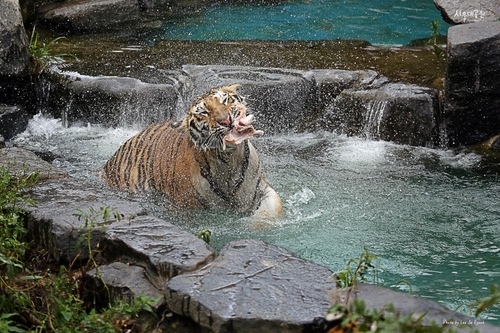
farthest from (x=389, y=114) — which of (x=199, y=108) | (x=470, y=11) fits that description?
(x=199, y=108)

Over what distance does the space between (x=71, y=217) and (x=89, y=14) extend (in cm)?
640

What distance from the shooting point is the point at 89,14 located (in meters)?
9.60

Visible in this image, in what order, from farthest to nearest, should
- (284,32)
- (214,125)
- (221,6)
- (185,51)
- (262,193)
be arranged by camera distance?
(221,6), (284,32), (185,51), (262,193), (214,125)

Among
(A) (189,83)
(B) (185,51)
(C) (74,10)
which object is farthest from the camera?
(C) (74,10)

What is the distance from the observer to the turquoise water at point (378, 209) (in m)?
4.28

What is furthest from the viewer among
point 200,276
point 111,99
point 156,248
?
point 111,99

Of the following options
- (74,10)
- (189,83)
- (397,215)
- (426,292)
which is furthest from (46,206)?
(74,10)

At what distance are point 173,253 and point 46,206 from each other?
95cm

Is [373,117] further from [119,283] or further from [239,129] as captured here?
[119,283]

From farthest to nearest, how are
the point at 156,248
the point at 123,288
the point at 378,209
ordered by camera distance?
the point at 378,209
the point at 156,248
the point at 123,288

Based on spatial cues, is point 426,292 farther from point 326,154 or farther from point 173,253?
point 326,154

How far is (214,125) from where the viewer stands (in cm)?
462

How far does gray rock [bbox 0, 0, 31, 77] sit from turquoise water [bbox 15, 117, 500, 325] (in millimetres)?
707

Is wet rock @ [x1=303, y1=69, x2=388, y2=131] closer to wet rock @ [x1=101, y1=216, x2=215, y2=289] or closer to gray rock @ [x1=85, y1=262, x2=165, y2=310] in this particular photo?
wet rock @ [x1=101, y1=216, x2=215, y2=289]
